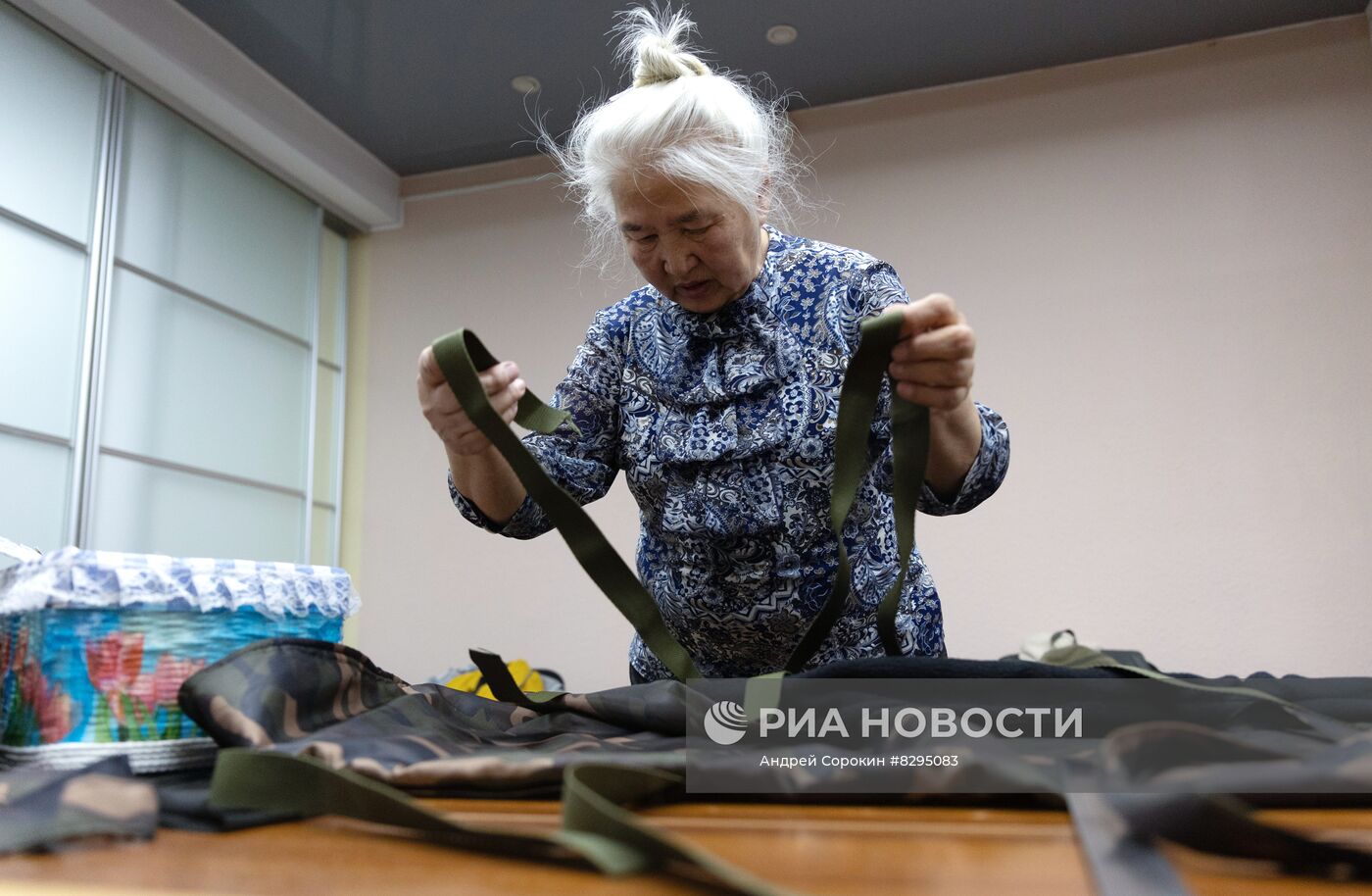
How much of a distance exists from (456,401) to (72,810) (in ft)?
1.52

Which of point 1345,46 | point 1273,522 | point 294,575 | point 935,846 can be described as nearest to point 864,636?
point 294,575

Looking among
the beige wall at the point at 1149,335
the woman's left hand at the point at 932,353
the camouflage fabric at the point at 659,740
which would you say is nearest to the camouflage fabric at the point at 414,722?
the camouflage fabric at the point at 659,740

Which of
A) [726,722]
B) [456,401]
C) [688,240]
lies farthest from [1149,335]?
[726,722]

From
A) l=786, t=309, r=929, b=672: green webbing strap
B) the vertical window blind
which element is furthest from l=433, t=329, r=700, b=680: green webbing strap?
the vertical window blind

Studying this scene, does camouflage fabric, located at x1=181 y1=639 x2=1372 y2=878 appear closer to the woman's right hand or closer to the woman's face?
the woman's right hand

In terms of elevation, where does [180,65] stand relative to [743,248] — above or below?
above

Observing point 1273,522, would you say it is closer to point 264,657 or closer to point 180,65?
point 264,657

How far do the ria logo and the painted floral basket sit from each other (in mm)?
294

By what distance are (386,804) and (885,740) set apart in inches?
10.0

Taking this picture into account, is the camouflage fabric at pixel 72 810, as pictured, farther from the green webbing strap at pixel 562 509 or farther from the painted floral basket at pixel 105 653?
the green webbing strap at pixel 562 509

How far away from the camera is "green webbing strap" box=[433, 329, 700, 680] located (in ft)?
2.24

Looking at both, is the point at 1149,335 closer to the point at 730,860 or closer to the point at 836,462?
the point at 836,462

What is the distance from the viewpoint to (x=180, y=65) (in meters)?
3.06

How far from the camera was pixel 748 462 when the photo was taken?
103 centimetres
